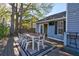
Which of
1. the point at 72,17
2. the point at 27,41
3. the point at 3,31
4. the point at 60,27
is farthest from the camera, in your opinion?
the point at 60,27

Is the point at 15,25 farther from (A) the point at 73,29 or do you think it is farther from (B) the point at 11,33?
(A) the point at 73,29

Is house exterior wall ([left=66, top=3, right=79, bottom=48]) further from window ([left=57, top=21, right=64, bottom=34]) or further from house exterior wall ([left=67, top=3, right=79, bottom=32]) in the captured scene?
window ([left=57, top=21, right=64, bottom=34])

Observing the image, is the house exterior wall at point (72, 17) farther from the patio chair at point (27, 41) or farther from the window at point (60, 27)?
the window at point (60, 27)

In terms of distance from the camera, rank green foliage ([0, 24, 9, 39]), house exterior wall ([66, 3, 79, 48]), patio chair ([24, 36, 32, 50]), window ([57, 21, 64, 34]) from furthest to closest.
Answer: window ([57, 21, 64, 34]), green foliage ([0, 24, 9, 39]), patio chair ([24, 36, 32, 50]), house exterior wall ([66, 3, 79, 48])

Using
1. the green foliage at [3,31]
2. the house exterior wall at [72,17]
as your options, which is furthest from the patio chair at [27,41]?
the house exterior wall at [72,17]

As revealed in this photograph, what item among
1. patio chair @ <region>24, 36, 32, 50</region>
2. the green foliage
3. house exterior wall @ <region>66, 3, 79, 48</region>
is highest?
house exterior wall @ <region>66, 3, 79, 48</region>

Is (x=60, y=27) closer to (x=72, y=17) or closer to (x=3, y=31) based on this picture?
(x=72, y=17)

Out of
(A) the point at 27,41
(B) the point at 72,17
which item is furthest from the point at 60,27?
(A) the point at 27,41

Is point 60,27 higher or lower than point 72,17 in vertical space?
lower

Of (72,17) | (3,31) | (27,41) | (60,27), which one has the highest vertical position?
(72,17)

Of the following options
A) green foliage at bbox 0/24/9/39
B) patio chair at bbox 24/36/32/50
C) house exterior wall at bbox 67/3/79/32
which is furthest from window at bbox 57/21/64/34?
green foliage at bbox 0/24/9/39

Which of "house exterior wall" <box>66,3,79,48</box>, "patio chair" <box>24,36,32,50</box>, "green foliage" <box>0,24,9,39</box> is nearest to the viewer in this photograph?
"house exterior wall" <box>66,3,79,48</box>

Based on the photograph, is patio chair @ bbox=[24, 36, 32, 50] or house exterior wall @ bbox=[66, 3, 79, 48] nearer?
house exterior wall @ bbox=[66, 3, 79, 48]

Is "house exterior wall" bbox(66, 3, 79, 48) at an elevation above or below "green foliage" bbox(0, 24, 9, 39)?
above
